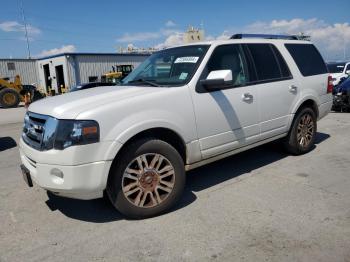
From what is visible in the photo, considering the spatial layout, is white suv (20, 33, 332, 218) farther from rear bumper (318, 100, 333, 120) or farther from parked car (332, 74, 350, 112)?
parked car (332, 74, 350, 112)

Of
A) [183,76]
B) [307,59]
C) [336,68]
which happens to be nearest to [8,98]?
[336,68]

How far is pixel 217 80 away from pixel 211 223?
1511mm

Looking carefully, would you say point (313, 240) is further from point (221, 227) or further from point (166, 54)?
point (166, 54)

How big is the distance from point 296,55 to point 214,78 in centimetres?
230

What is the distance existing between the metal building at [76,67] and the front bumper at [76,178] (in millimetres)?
29628

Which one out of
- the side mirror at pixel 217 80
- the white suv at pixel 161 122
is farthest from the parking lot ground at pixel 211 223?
the side mirror at pixel 217 80

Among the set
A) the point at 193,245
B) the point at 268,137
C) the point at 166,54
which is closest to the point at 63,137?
the point at 193,245

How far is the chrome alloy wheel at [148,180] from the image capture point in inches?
135

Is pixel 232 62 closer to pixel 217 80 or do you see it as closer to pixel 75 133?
pixel 217 80

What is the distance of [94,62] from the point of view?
3300 centimetres

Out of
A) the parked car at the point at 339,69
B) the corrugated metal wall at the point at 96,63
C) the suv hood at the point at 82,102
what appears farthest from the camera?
the corrugated metal wall at the point at 96,63

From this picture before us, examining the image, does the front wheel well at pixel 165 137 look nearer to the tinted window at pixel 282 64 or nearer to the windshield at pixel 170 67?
the windshield at pixel 170 67

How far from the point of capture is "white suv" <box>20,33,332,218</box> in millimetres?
3170

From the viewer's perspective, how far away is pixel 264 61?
4.84m
